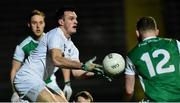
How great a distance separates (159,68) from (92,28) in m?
8.81

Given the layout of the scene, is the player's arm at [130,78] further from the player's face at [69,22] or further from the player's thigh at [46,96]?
the player's face at [69,22]

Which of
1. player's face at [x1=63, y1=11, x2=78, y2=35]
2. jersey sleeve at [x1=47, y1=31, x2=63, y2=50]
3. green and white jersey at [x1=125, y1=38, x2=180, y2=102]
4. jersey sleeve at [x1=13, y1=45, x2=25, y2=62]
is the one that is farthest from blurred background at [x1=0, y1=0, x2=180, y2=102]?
green and white jersey at [x1=125, y1=38, x2=180, y2=102]

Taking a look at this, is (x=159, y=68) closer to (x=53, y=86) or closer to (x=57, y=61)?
(x=57, y=61)

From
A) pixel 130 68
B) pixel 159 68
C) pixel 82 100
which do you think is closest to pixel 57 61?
pixel 130 68

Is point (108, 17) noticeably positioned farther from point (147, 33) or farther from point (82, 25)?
point (147, 33)

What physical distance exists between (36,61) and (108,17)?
7.74m

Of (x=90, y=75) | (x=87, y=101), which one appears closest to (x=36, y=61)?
(x=90, y=75)

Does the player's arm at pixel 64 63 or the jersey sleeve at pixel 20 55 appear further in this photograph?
the jersey sleeve at pixel 20 55

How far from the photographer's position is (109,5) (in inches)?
618

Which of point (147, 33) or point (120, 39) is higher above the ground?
point (147, 33)

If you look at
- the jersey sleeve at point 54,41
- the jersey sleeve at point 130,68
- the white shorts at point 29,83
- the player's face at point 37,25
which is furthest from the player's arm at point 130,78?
the player's face at point 37,25

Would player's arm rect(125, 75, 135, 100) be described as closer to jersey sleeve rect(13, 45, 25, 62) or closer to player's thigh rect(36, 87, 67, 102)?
player's thigh rect(36, 87, 67, 102)

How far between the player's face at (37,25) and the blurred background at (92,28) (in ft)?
17.3

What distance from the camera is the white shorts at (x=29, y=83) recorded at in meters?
7.98
